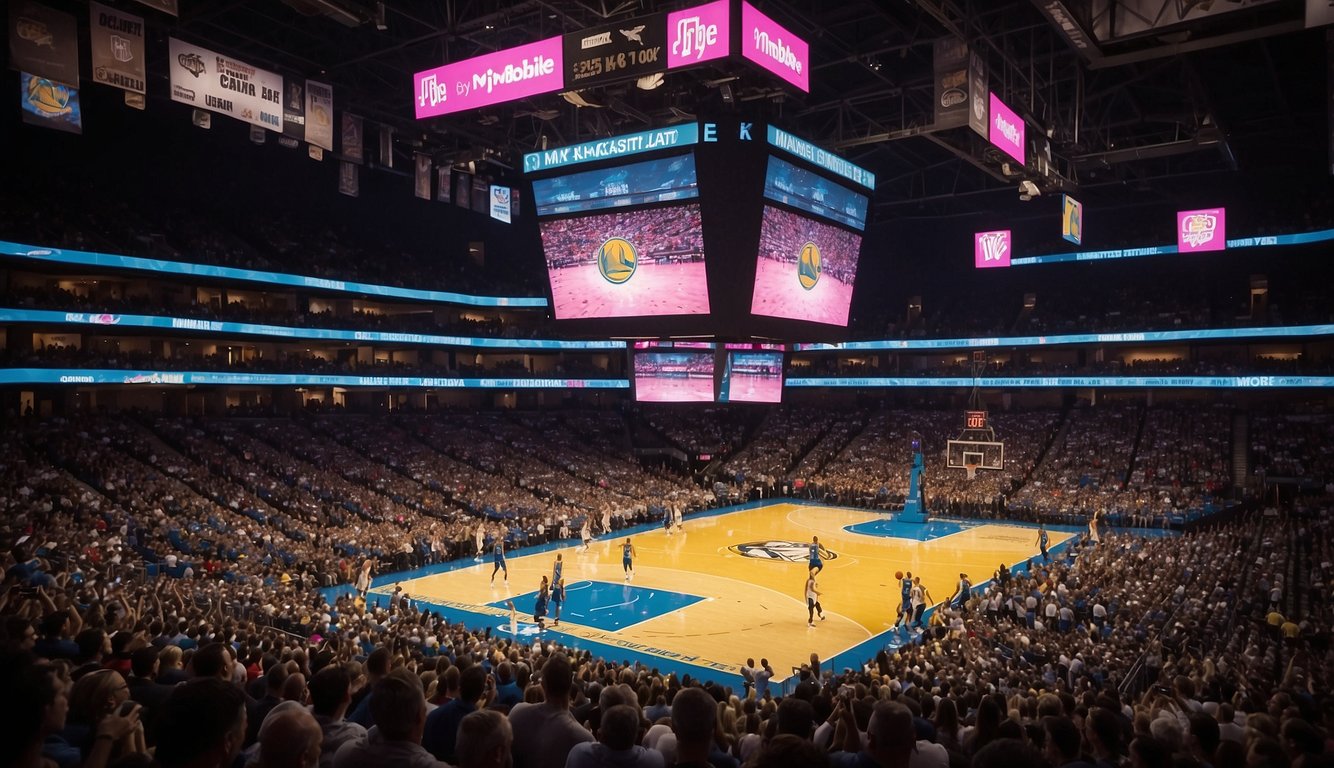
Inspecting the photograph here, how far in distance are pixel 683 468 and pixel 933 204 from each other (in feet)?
70.4

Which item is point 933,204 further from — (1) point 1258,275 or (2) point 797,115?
(2) point 797,115

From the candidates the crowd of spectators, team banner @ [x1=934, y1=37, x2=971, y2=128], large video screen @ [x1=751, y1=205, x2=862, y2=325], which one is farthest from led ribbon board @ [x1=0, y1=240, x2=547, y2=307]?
team banner @ [x1=934, y1=37, x2=971, y2=128]

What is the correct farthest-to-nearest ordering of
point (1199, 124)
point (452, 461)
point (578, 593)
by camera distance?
1. point (452, 461)
2. point (1199, 124)
3. point (578, 593)

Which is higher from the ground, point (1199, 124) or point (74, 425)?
point (1199, 124)

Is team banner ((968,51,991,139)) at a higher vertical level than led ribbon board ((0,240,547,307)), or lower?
higher

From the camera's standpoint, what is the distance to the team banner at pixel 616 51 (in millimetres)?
17516

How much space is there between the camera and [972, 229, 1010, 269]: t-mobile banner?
40812 mm

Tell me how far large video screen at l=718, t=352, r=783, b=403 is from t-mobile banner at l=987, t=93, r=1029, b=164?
16416 millimetres

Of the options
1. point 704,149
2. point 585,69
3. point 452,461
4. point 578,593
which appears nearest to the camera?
point 585,69

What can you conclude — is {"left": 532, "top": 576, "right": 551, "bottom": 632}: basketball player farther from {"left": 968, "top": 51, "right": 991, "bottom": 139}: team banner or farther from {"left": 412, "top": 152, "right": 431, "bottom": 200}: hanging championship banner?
{"left": 412, "top": 152, "right": 431, "bottom": 200}: hanging championship banner

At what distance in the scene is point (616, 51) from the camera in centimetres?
1808

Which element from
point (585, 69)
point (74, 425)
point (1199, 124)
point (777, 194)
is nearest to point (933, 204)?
point (1199, 124)

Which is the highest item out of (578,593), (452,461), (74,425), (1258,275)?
(1258,275)

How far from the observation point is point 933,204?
4953cm
